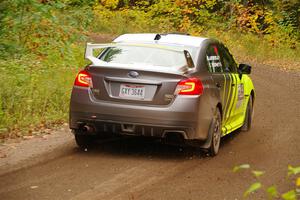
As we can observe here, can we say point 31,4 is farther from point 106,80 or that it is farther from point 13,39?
point 106,80

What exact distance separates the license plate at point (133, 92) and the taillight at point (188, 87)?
45 centimetres

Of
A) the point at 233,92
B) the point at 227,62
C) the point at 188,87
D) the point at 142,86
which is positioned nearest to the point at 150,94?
the point at 142,86

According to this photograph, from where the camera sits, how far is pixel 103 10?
4072cm

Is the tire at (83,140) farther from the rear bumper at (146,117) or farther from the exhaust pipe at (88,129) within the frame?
the rear bumper at (146,117)

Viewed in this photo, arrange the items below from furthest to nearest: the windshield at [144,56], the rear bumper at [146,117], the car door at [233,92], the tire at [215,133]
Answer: the car door at [233,92] < the tire at [215,133] < the windshield at [144,56] < the rear bumper at [146,117]

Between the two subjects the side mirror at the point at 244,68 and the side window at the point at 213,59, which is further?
the side mirror at the point at 244,68

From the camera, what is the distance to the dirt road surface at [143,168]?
6.85m

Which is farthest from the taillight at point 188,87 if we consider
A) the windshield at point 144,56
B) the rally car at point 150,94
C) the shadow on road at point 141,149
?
the shadow on road at point 141,149

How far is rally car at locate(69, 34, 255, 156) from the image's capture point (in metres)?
8.34

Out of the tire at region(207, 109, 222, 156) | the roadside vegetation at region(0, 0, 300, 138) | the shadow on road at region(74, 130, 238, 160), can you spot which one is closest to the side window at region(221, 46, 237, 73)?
the tire at region(207, 109, 222, 156)

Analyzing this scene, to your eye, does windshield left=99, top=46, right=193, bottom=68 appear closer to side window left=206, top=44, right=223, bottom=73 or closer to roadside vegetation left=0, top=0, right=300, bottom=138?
side window left=206, top=44, right=223, bottom=73

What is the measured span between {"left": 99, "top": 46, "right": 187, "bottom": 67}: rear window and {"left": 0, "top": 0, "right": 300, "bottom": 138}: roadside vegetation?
2246mm

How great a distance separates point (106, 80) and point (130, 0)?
35.6m

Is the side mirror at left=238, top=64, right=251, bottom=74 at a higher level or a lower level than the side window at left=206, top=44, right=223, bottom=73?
lower
